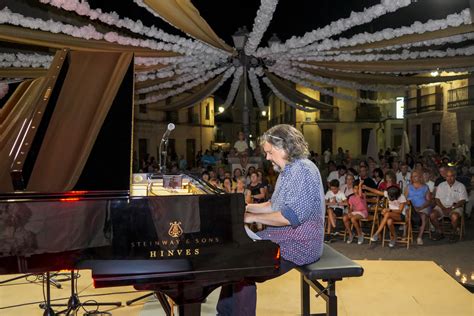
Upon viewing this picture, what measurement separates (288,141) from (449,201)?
5.93 meters

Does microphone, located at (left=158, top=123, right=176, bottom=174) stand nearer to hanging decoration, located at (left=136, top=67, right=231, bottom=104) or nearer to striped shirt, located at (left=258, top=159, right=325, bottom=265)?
striped shirt, located at (left=258, top=159, right=325, bottom=265)

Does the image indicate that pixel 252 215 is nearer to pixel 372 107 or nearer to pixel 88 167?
pixel 88 167

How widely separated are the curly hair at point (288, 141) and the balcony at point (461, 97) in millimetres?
25310

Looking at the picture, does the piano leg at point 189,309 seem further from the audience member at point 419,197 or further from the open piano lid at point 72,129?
the audience member at point 419,197

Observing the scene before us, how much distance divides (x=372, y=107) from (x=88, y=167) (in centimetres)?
3537

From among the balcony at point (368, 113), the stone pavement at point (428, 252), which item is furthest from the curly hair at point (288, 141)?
the balcony at point (368, 113)

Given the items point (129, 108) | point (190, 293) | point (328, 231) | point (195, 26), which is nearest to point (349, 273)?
point (190, 293)

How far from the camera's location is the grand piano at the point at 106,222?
246 centimetres

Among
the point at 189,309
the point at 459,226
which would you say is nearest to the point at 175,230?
the point at 189,309

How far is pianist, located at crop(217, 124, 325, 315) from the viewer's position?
3.02m

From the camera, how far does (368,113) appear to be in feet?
119

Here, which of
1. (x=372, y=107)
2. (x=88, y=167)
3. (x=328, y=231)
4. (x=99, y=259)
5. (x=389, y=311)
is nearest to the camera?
(x=99, y=259)

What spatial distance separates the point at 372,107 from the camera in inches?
1416

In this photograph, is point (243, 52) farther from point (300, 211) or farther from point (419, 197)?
point (300, 211)
